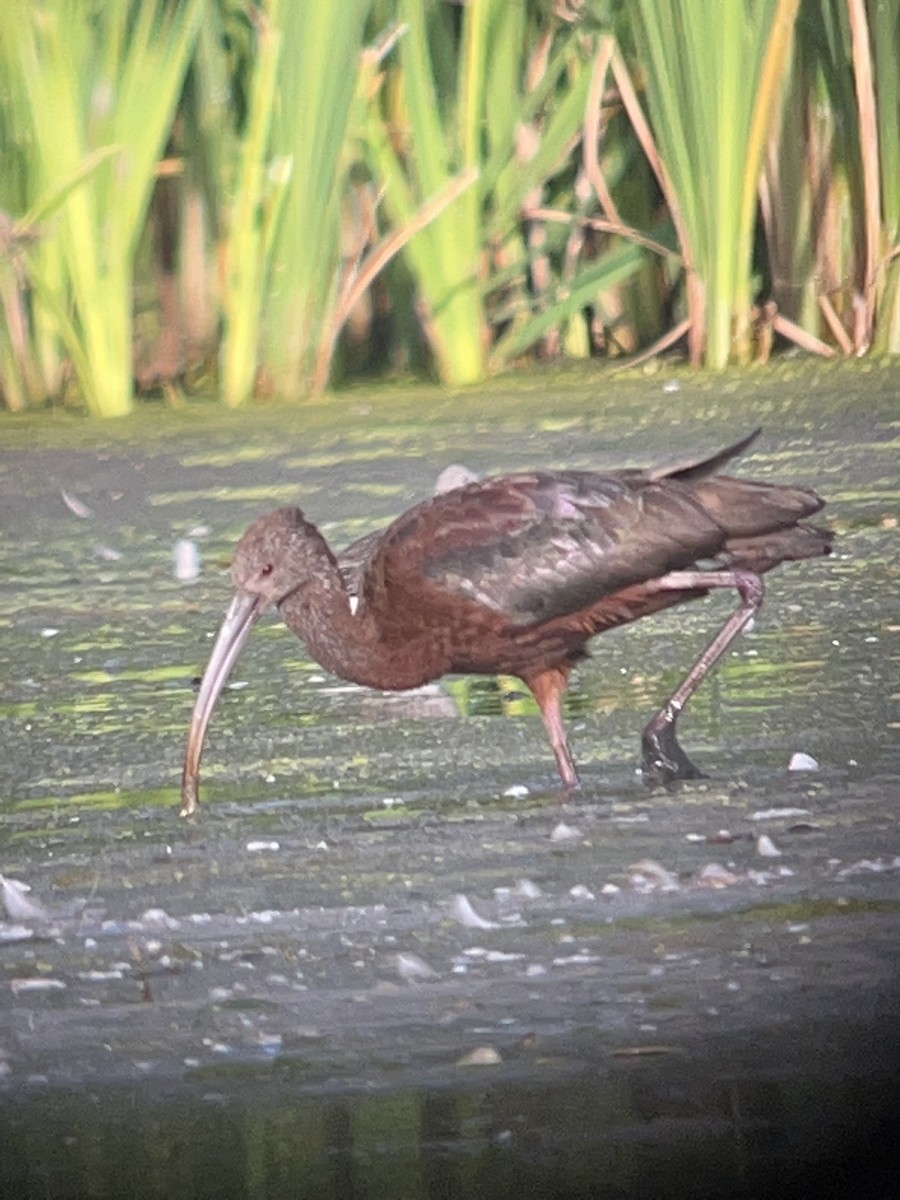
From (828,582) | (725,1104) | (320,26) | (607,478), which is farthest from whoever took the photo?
(320,26)

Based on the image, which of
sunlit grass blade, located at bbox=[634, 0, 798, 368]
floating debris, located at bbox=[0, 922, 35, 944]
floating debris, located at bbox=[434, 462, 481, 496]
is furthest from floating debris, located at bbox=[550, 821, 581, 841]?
sunlit grass blade, located at bbox=[634, 0, 798, 368]

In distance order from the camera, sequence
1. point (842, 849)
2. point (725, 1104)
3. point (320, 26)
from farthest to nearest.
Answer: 1. point (320, 26)
2. point (842, 849)
3. point (725, 1104)

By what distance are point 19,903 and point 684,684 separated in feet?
2.07

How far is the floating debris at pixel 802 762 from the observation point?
2.10 metres

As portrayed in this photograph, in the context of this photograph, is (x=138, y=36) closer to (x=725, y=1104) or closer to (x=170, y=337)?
(x=170, y=337)

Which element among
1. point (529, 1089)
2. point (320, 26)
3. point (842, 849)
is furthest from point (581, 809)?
point (320, 26)

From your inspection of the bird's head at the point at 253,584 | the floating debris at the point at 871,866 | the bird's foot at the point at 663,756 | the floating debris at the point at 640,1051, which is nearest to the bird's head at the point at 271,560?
the bird's head at the point at 253,584

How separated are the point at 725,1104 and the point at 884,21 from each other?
1.52 meters

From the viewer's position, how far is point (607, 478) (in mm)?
2131

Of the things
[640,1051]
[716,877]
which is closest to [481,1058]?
[640,1051]

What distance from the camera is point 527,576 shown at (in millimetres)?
2066

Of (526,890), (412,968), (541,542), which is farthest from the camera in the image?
(541,542)

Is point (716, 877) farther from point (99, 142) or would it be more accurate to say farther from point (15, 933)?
point (99, 142)

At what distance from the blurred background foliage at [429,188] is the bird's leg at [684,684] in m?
0.59
